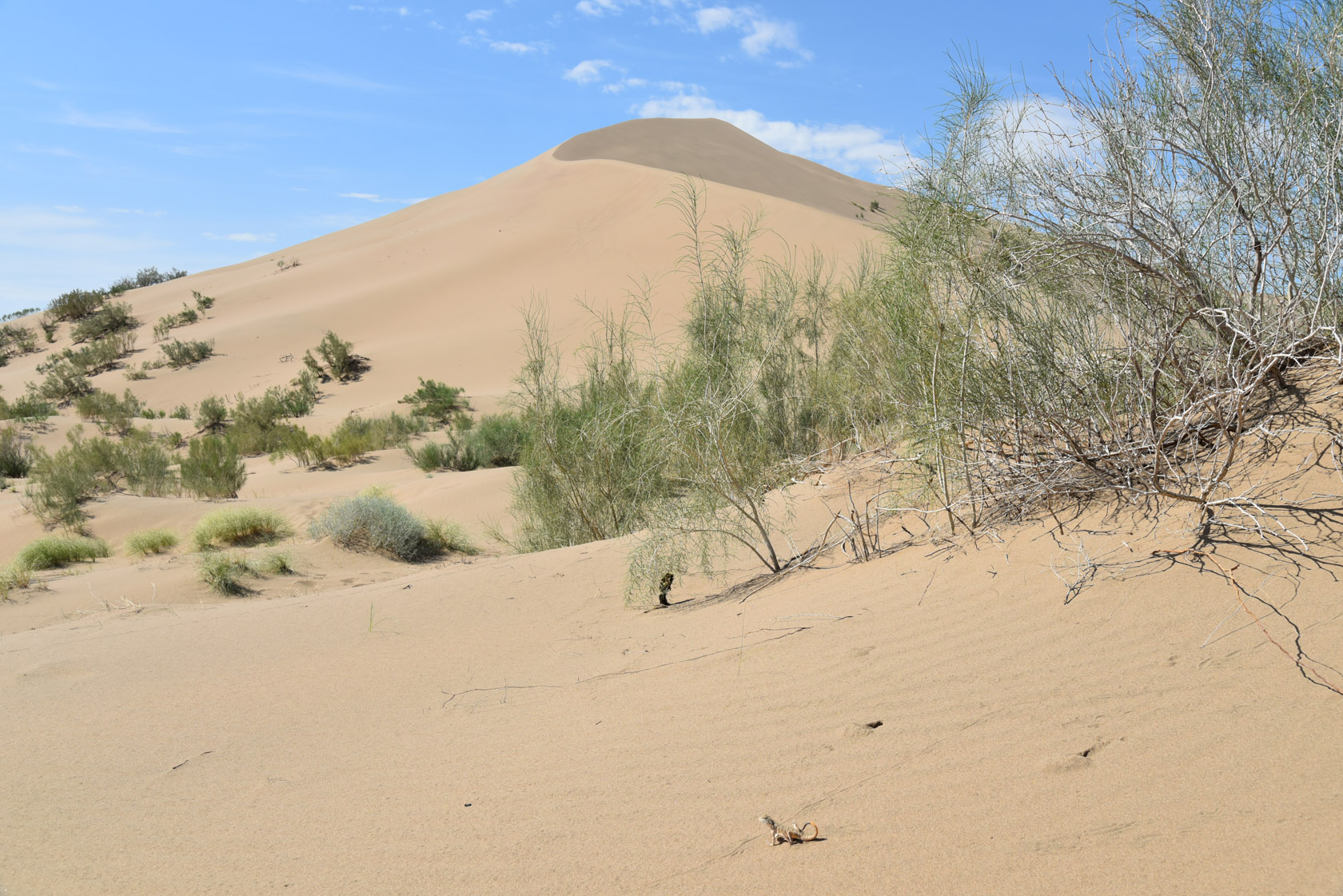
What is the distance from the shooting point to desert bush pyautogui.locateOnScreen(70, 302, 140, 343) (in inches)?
1395

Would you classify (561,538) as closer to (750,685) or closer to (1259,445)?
(750,685)

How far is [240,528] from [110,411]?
1586 cm

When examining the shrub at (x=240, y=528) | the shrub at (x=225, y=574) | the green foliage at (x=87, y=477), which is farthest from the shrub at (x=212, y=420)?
the shrub at (x=225, y=574)

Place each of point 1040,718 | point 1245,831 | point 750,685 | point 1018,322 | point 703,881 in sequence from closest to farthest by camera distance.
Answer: point 1245,831 → point 703,881 → point 1040,718 → point 750,685 → point 1018,322

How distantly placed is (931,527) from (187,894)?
3762mm

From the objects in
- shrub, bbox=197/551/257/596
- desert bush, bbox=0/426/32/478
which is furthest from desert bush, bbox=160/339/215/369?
shrub, bbox=197/551/257/596

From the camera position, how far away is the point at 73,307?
38438 millimetres

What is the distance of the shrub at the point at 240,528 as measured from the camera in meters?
9.95

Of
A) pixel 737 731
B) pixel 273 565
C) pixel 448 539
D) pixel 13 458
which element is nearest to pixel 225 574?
pixel 273 565

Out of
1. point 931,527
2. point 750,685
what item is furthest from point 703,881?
point 931,527

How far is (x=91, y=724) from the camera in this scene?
4039mm

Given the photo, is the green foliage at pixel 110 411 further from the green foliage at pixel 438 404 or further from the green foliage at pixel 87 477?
the green foliage at pixel 438 404

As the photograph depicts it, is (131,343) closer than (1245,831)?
No

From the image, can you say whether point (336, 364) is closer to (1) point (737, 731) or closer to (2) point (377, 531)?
(2) point (377, 531)
